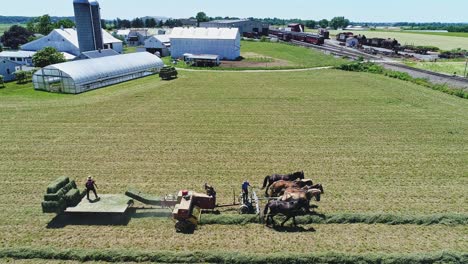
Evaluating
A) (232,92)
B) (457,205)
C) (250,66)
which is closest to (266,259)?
(457,205)

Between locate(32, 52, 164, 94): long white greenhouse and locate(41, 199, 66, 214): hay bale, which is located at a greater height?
locate(32, 52, 164, 94): long white greenhouse

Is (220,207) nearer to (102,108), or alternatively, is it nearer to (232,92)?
(102,108)

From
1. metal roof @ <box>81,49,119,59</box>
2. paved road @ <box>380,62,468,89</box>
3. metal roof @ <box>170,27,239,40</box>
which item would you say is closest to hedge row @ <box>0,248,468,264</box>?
paved road @ <box>380,62,468,89</box>

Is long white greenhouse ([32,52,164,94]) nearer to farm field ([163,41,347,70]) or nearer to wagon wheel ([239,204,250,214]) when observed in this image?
farm field ([163,41,347,70])

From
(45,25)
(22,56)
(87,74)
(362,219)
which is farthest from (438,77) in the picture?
(45,25)

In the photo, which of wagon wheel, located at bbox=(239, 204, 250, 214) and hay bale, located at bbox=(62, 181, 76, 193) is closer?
hay bale, located at bbox=(62, 181, 76, 193)

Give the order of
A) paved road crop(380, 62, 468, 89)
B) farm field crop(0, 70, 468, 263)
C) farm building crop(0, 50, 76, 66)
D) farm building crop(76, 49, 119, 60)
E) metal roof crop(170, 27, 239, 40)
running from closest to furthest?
farm field crop(0, 70, 468, 263)
paved road crop(380, 62, 468, 89)
farm building crop(76, 49, 119, 60)
farm building crop(0, 50, 76, 66)
metal roof crop(170, 27, 239, 40)

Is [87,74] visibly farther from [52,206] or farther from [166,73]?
[52,206]

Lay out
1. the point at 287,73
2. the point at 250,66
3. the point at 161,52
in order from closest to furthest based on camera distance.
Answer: the point at 287,73
the point at 250,66
the point at 161,52
